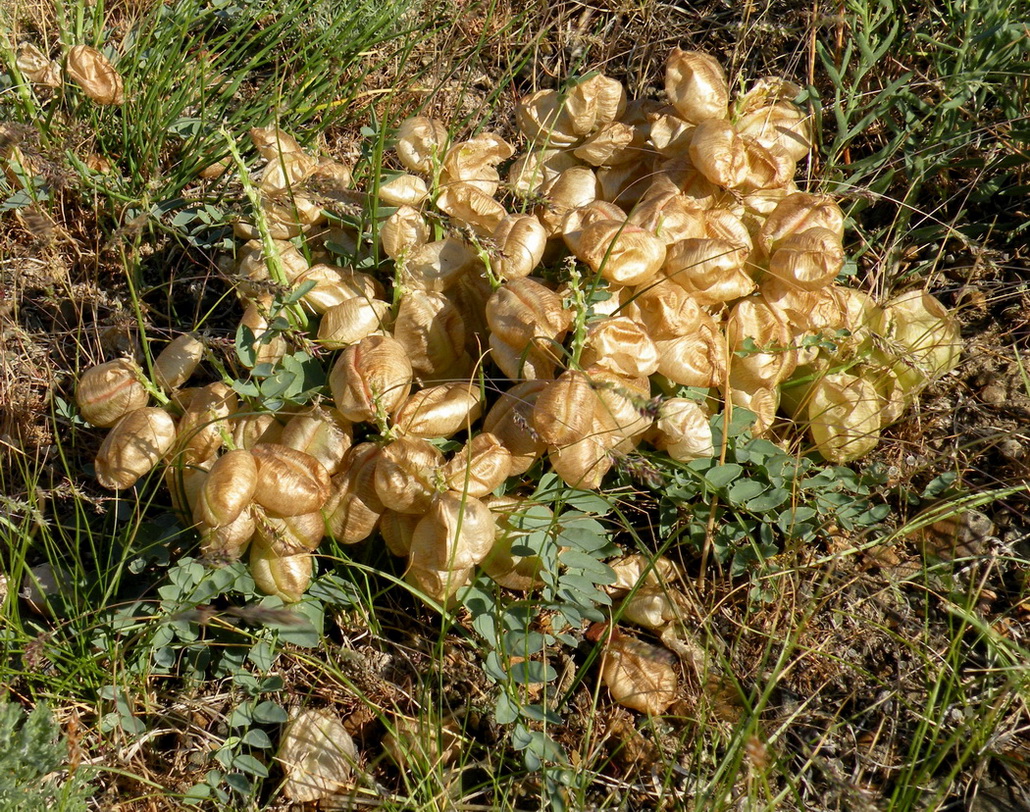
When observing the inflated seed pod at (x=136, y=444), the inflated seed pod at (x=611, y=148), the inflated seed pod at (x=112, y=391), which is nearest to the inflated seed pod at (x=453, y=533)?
the inflated seed pod at (x=136, y=444)

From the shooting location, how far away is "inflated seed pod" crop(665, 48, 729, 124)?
2.24m

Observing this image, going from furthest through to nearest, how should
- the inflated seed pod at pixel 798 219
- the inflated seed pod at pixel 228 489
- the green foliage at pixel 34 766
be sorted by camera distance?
the inflated seed pod at pixel 798 219
the inflated seed pod at pixel 228 489
the green foliage at pixel 34 766

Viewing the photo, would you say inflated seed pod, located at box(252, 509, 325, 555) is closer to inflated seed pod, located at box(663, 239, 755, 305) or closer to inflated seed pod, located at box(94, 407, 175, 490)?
inflated seed pod, located at box(94, 407, 175, 490)

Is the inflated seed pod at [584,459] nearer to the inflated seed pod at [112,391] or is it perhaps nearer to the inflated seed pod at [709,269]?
the inflated seed pod at [709,269]

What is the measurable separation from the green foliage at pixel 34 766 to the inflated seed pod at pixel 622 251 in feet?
4.31

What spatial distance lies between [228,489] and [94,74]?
132 cm

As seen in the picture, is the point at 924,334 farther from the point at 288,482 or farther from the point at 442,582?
the point at 288,482

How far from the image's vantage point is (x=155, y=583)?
2.02 metres

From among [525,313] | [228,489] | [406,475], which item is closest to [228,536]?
[228,489]

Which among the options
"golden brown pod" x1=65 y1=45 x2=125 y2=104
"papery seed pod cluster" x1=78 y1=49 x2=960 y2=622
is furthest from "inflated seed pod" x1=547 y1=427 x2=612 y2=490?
"golden brown pod" x1=65 y1=45 x2=125 y2=104

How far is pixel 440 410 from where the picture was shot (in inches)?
76.6

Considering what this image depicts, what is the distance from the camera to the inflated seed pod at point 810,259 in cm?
205

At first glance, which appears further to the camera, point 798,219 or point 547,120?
point 547,120

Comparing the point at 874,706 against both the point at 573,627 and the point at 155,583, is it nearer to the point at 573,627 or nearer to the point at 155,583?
the point at 573,627
